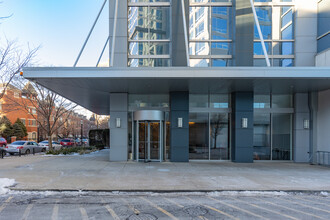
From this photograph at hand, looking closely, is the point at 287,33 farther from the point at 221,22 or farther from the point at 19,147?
the point at 19,147

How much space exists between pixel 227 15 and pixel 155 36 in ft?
16.9

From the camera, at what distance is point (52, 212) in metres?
5.46

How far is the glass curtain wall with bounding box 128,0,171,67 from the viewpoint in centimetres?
1452

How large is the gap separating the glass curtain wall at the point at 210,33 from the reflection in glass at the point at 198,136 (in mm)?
3662

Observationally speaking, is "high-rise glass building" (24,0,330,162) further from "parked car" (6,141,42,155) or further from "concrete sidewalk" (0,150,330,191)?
"parked car" (6,141,42,155)

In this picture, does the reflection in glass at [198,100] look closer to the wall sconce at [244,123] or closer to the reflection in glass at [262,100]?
the wall sconce at [244,123]

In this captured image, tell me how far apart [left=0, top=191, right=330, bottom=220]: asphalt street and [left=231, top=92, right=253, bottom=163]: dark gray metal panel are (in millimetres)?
5977

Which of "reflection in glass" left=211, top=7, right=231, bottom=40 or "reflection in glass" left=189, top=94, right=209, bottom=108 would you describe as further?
"reflection in glass" left=211, top=7, right=231, bottom=40

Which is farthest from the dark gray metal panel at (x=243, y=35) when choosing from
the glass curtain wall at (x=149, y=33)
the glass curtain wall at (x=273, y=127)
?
the glass curtain wall at (x=149, y=33)

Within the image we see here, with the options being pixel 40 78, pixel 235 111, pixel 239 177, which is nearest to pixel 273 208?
pixel 239 177

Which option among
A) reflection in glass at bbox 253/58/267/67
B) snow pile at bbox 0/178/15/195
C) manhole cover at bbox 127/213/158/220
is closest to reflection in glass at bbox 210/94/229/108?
reflection in glass at bbox 253/58/267/67

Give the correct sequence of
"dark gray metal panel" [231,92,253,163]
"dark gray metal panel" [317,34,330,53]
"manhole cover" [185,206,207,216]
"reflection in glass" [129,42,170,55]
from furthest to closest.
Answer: "reflection in glass" [129,42,170,55] < "dark gray metal panel" [231,92,253,163] < "dark gray metal panel" [317,34,330,53] < "manhole cover" [185,206,207,216]

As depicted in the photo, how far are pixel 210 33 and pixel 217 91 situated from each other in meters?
4.18

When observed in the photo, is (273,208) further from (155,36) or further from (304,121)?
(155,36)
